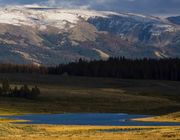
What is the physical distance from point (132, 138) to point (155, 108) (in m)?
109

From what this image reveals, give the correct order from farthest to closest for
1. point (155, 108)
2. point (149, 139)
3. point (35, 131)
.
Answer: point (155, 108) → point (35, 131) → point (149, 139)

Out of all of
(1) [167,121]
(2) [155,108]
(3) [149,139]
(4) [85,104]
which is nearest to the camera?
(3) [149,139]

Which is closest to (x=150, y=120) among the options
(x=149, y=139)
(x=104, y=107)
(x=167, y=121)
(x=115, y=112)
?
(x=167, y=121)

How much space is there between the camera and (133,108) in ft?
611

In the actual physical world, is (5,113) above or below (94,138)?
below

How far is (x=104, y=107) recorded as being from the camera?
189375mm

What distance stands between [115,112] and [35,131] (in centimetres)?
8146

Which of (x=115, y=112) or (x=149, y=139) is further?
(x=115, y=112)

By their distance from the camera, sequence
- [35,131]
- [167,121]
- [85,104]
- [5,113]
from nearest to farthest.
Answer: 1. [35,131]
2. [167,121]
3. [5,113]
4. [85,104]

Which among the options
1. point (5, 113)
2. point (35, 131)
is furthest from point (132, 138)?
point (5, 113)

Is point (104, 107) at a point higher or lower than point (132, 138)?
lower

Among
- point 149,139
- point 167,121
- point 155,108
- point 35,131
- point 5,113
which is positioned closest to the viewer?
point 149,139

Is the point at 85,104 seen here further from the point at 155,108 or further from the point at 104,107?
the point at 155,108

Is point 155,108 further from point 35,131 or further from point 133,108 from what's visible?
point 35,131
